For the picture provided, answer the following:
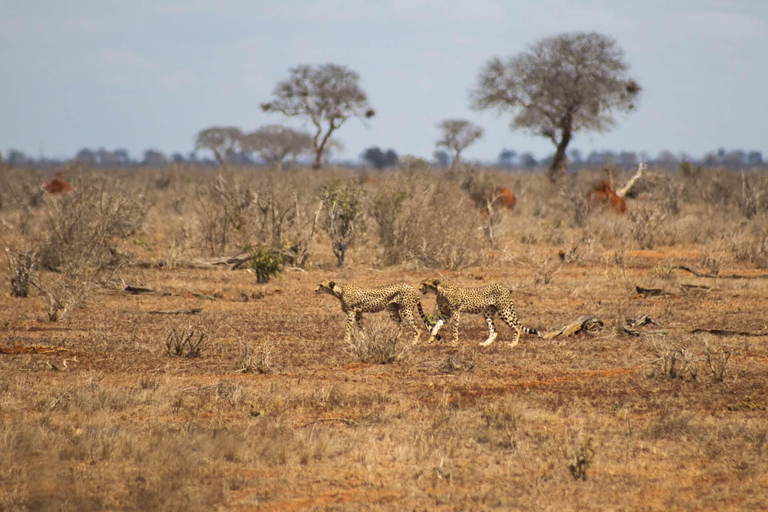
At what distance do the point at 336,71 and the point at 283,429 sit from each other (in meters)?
46.2

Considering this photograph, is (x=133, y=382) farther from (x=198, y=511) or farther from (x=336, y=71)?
(x=336, y=71)

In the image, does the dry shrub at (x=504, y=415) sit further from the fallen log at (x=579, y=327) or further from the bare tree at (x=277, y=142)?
the bare tree at (x=277, y=142)

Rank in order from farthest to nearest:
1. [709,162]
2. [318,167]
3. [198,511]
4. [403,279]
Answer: [709,162] → [318,167] → [403,279] → [198,511]

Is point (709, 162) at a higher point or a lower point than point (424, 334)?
higher

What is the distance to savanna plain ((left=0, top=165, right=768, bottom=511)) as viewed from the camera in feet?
18.4

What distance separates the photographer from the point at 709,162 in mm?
91188

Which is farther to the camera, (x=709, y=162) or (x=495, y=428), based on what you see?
(x=709, y=162)

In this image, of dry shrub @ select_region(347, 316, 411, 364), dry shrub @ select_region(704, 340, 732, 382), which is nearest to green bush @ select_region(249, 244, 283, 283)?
dry shrub @ select_region(347, 316, 411, 364)

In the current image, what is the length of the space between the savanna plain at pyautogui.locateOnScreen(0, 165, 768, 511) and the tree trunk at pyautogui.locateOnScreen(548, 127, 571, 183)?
60.6ft

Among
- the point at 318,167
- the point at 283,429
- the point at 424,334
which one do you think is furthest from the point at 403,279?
the point at 318,167

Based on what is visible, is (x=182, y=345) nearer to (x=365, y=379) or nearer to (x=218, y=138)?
(x=365, y=379)

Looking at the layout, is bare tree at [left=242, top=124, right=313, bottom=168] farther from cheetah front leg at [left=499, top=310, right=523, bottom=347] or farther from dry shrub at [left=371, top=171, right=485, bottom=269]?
cheetah front leg at [left=499, top=310, right=523, bottom=347]

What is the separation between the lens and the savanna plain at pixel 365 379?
18.4 feet

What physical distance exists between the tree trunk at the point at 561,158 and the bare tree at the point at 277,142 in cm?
3517
